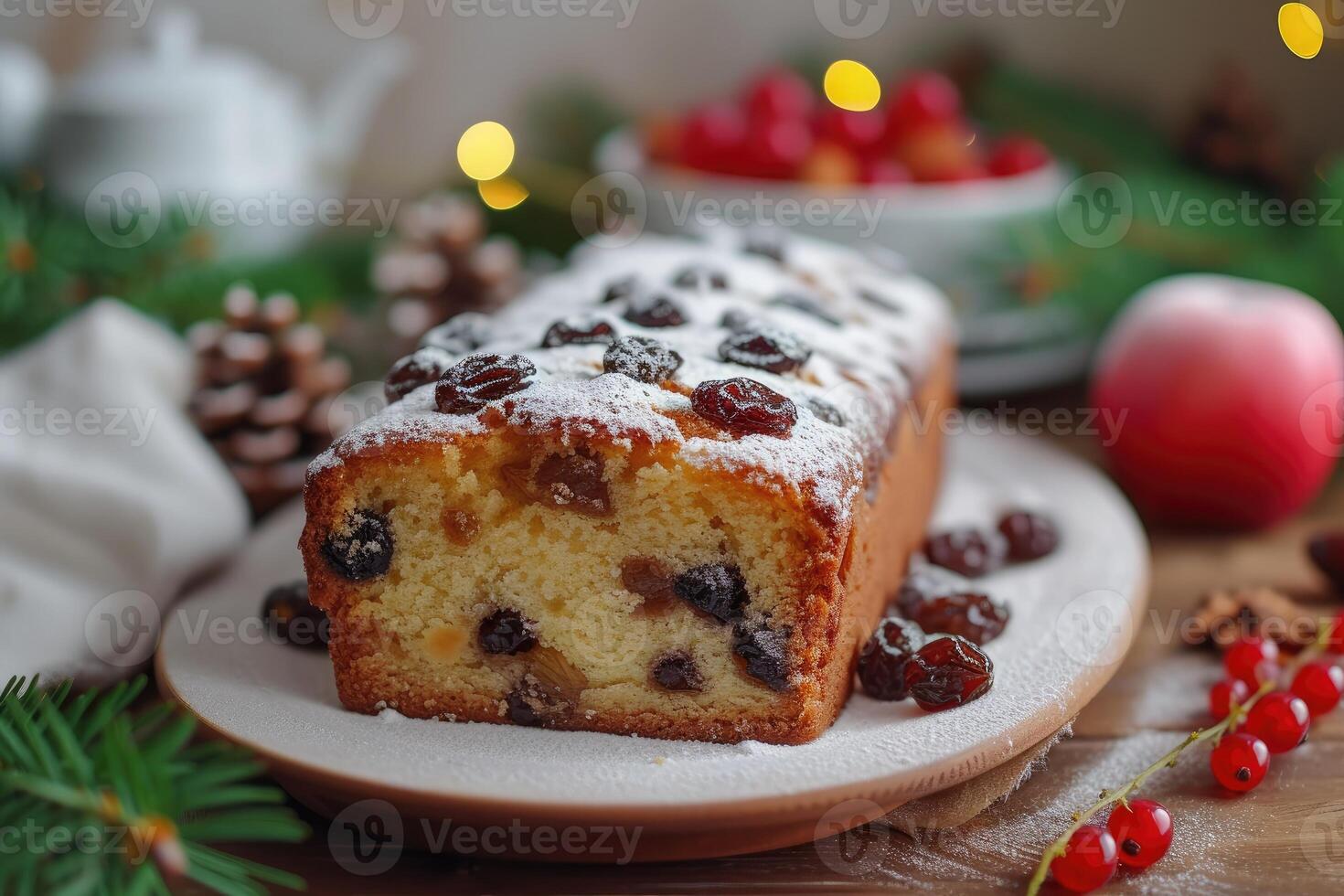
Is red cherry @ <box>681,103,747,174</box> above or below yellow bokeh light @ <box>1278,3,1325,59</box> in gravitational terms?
below

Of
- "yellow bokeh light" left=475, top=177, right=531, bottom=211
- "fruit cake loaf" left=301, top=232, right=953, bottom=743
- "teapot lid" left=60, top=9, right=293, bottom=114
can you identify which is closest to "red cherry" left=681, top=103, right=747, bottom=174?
"yellow bokeh light" left=475, top=177, right=531, bottom=211

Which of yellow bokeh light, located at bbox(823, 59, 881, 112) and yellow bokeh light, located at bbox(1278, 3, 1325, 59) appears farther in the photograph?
yellow bokeh light, located at bbox(823, 59, 881, 112)

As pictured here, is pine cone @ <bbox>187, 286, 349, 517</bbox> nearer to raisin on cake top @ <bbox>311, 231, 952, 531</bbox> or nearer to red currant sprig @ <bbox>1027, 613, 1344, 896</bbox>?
raisin on cake top @ <bbox>311, 231, 952, 531</bbox>

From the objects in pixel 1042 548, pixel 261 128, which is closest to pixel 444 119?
pixel 261 128

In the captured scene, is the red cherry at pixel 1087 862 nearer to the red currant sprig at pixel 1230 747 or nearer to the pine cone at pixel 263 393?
the red currant sprig at pixel 1230 747

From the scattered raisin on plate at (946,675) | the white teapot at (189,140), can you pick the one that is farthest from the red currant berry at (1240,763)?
the white teapot at (189,140)

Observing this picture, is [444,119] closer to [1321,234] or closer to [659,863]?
[1321,234]
